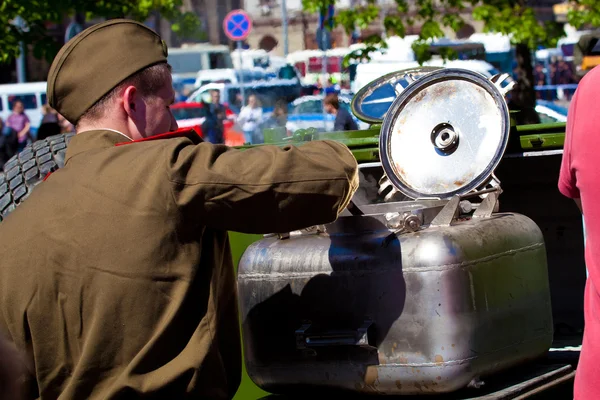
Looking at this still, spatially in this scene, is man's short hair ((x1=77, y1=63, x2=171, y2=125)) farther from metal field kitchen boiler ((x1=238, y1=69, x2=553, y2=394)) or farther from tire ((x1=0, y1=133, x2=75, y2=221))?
tire ((x1=0, y1=133, x2=75, y2=221))

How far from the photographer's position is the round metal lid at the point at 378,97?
402 centimetres

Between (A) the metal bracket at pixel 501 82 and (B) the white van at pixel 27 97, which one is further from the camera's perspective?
(B) the white van at pixel 27 97

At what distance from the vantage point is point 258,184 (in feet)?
7.08

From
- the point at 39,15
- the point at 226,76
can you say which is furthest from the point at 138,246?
the point at 226,76

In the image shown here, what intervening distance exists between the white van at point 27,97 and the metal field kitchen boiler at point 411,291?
23.9 meters

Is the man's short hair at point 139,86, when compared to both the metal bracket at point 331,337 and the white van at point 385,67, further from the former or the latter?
the white van at point 385,67

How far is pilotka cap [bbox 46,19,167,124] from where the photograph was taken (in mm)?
2326

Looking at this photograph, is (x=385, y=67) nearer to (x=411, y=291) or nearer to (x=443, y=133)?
(x=443, y=133)

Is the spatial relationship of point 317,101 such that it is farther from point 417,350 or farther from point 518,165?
point 417,350

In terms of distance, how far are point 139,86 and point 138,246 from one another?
398 mm

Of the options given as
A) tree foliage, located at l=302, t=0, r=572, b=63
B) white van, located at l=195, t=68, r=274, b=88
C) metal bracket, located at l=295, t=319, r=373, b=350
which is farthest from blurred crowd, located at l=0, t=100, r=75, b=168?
metal bracket, located at l=295, t=319, r=373, b=350

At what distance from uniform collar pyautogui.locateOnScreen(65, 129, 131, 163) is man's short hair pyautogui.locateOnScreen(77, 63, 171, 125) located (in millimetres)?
43

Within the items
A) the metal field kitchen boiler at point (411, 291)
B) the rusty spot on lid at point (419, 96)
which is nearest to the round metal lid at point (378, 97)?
the rusty spot on lid at point (419, 96)

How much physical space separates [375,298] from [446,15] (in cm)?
1030
